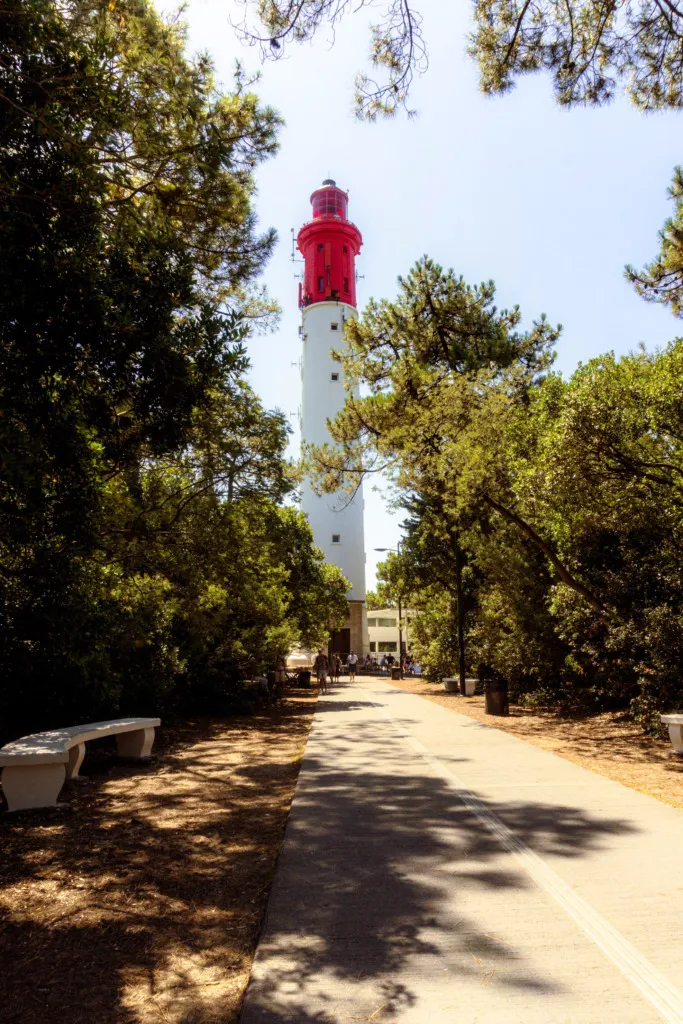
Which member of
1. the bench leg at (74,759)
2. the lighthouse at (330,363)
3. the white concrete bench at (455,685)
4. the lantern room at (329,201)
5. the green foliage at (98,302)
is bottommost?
the white concrete bench at (455,685)

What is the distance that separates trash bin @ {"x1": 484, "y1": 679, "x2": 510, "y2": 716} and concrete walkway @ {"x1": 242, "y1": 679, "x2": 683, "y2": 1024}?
8.16 m

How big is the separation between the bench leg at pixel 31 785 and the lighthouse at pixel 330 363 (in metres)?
40.2

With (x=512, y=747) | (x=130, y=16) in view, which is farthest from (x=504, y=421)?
(x=130, y=16)

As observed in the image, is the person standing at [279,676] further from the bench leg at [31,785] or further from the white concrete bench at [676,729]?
the bench leg at [31,785]

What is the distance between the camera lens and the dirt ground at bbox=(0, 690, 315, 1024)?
3.13 meters

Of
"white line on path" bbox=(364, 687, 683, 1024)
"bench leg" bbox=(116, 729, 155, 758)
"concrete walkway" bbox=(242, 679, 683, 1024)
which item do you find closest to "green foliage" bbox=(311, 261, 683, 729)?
"concrete walkway" bbox=(242, 679, 683, 1024)

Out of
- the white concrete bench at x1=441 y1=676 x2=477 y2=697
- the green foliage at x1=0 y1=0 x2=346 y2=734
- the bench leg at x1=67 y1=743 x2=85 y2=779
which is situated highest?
the green foliage at x1=0 y1=0 x2=346 y2=734

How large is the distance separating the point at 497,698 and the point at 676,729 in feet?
20.9

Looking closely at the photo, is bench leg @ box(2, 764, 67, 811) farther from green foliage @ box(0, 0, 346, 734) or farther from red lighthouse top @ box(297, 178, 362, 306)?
red lighthouse top @ box(297, 178, 362, 306)

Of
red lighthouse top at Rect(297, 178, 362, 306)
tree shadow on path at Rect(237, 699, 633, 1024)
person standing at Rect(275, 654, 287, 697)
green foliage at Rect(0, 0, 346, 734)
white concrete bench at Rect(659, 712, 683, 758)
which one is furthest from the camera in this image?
red lighthouse top at Rect(297, 178, 362, 306)

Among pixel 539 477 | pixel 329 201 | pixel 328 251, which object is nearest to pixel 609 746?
pixel 539 477

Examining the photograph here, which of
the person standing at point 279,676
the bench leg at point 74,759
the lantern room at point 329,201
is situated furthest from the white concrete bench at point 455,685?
the lantern room at point 329,201

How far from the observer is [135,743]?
952 centimetres

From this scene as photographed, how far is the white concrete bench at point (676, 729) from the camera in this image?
30.7ft
